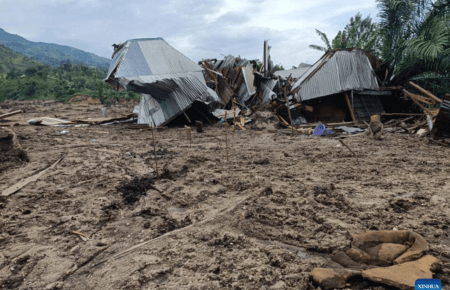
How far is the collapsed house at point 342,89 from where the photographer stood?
11.5 metres

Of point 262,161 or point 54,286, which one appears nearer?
point 54,286

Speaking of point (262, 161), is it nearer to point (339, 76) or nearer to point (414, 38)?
point (339, 76)

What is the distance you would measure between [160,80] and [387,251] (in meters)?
10.7

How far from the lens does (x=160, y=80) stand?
11.4m

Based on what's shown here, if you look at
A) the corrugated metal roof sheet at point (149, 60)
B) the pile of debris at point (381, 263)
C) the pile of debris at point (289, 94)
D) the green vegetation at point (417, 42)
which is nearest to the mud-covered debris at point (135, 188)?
the pile of debris at point (381, 263)

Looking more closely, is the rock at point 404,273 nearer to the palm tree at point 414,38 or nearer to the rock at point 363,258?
the rock at point 363,258

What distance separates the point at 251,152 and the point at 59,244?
500 cm

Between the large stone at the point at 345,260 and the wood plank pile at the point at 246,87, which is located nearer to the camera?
the large stone at the point at 345,260

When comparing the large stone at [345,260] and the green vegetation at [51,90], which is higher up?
the green vegetation at [51,90]

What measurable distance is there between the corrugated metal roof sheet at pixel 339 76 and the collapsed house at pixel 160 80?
4693 millimetres

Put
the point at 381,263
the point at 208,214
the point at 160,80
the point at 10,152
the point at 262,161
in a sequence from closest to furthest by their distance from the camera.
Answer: the point at 381,263 < the point at 208,214 < the point at 10,152 < the point at 262,161 < the point at 160,80

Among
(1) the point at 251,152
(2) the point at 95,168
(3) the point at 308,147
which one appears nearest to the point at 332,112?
(3) the point at 308,147

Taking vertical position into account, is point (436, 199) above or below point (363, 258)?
above

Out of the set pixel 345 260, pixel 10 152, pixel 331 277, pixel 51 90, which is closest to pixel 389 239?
pixel 345 260
